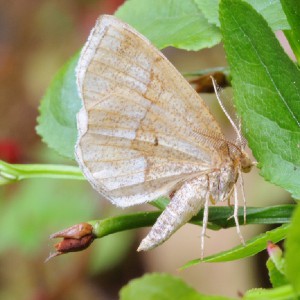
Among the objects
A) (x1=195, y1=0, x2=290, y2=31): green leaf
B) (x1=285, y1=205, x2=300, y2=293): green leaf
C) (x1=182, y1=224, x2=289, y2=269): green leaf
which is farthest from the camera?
(x1=195, y1=0, x2=290, y2=31): green leaf

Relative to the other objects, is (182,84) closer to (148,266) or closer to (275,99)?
(275,99)

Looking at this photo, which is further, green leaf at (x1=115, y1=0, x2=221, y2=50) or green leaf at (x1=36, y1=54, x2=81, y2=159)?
green leaf at (x1=36, y1=54, x2=81, y2=159)

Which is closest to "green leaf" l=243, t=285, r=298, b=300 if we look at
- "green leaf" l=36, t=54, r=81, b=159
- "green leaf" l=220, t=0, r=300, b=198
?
"green leaf" l=220, t=0, r=300, b=198

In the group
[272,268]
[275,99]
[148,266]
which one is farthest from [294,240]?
[148,266]

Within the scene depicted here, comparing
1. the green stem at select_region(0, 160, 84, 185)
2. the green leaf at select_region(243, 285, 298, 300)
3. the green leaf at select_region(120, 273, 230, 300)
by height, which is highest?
the green leaf at select_region(120, 273, 230, 300)

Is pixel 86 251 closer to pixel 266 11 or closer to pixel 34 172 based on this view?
pixel 34 172

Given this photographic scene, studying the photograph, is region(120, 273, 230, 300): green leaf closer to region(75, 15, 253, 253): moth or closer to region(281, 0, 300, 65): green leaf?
region(75, 15, 253, 253): moth

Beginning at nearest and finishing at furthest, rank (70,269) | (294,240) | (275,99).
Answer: (294,240), (275,99), (70,269)
